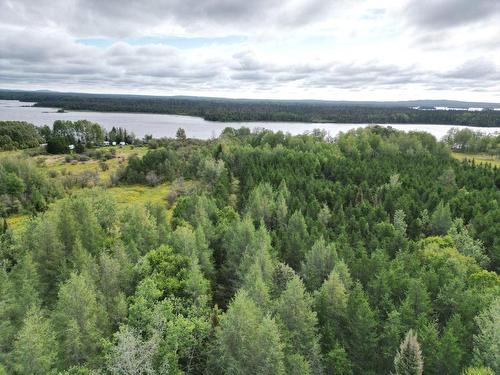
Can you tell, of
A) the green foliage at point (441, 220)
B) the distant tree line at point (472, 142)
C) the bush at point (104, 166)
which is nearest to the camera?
the green foliage at point (441, 220)

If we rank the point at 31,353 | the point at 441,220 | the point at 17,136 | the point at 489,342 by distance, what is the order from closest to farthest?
the point at 31,353
the point at 489,342
the point at 441,220
the point at 17,136

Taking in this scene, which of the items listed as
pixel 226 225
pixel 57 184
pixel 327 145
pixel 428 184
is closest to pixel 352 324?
pixel 226 225

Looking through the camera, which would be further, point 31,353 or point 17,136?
point 17,136

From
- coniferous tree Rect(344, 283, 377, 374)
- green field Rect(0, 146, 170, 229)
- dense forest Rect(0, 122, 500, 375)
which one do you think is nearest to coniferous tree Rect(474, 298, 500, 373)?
dense forest Rect(0, 122, 500, 375)

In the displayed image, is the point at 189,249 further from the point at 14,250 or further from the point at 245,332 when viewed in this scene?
the point at 14,250

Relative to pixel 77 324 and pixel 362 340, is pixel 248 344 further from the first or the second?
pixel 77 324

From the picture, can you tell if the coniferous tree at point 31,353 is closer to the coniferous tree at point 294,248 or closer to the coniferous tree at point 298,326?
the coniferous tree at point 298,326

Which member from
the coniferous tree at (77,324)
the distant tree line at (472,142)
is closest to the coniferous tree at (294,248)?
the coniferous tree at (77,324)

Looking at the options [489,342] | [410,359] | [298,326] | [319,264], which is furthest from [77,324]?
[489,342]
